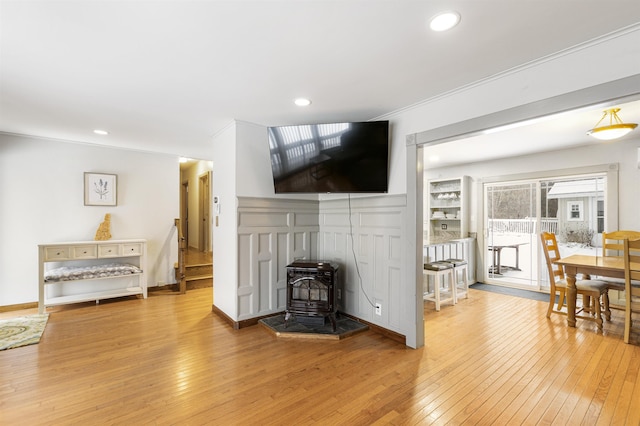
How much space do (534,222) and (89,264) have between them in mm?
7536

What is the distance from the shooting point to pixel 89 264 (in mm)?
4500

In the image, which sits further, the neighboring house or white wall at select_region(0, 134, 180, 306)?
the neighboring house

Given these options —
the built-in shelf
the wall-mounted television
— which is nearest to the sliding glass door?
the built-in shelf

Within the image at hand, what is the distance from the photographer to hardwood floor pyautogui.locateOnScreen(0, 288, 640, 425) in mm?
1955

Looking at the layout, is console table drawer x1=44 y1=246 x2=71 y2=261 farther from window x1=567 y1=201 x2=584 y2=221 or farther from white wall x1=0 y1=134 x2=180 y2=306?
window x1=567 y1=201 x2=584 y2=221

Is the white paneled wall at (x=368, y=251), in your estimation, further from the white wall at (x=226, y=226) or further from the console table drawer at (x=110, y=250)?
the console table drawer at (x=110, y=250)

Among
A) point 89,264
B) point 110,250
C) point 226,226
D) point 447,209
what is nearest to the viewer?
point 226,226

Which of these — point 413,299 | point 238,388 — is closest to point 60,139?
point 238,388

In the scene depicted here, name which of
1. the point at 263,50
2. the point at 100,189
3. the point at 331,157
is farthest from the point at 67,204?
the point at 263,50

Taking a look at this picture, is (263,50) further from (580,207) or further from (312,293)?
(580,207)

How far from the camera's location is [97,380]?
2344 mm

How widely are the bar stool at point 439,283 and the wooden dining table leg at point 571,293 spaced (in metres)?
1.32

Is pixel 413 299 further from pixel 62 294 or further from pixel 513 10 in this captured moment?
pixel 62 294

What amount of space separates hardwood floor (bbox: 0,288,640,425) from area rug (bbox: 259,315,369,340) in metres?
0.09
